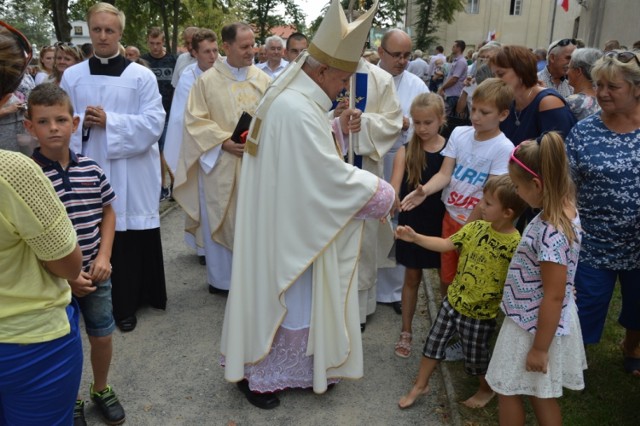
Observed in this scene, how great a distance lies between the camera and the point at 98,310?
117 inches

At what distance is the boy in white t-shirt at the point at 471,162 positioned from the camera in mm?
3398

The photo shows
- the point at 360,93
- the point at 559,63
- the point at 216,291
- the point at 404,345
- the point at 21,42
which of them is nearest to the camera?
the point at 21,42

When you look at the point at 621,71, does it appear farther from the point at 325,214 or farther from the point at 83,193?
the point at 83,193

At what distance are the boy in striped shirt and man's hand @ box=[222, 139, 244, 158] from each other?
1584mm

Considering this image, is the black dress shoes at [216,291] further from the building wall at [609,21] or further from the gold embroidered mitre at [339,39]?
the building wall at [609,21]

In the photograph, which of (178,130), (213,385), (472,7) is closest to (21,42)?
(213,385)

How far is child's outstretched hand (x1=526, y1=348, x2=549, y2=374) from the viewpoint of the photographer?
96.1 inches

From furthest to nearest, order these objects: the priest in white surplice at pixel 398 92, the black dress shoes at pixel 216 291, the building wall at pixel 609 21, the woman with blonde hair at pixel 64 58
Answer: the building wall at pixel 609 21 < the woman with blonde hair at pixel 64 58 < the black dress shoes at pixel 216 291 < the priest in white surplice at pixel 398 92

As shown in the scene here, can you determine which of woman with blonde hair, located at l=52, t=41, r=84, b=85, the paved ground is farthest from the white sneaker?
woman with blonde hair, located at l=52, t=41, r=84, b=85

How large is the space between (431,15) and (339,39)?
35600 mm

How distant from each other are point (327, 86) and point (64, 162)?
144 centimetres

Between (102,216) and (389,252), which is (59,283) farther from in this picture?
(389,252)

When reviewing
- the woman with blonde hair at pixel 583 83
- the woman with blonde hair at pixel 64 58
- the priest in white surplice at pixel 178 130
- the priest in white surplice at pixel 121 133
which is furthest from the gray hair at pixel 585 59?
the woman with blonde hair at pixel 64 58

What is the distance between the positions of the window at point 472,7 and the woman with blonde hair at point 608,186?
38806mm
